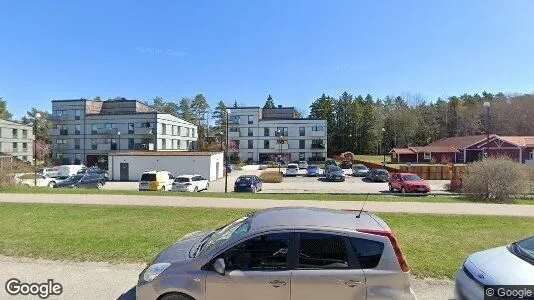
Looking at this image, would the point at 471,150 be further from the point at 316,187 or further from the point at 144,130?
the point at 144,130

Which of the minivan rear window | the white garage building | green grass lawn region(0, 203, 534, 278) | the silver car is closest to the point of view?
the silver car

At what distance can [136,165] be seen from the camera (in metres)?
38.2

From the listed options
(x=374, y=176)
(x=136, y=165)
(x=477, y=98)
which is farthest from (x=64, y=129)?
(x=477, y=98)

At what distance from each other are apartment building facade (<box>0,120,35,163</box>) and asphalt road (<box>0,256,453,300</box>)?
61.8 metres

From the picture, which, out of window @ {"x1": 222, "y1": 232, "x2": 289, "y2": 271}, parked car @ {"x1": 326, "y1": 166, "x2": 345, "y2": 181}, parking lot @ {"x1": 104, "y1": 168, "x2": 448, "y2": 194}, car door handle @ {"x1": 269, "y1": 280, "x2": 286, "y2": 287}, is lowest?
parking lot @ {"x1": 104, "y1": 168, "x2": 448, "y2": 194}

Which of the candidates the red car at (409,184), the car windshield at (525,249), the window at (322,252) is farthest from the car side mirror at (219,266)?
the red car at (409,184)

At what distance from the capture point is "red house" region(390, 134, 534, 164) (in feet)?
173

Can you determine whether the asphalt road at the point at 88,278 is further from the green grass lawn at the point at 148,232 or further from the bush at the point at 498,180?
the bush at the point at 498,180

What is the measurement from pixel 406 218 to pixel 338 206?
3.42 metres

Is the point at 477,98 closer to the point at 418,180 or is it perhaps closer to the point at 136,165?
the point at 418,180

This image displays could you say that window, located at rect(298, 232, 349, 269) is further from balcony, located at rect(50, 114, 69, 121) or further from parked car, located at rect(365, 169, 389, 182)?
balcony, located at rect(50, 114, 69, 121)

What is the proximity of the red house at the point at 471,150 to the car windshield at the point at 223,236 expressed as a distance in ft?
175

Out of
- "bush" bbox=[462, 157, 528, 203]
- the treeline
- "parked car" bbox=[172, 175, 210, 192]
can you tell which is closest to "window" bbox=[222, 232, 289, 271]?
"bush" bbox=[462, 157, 528, 203]

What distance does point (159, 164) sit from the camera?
38344 mm
